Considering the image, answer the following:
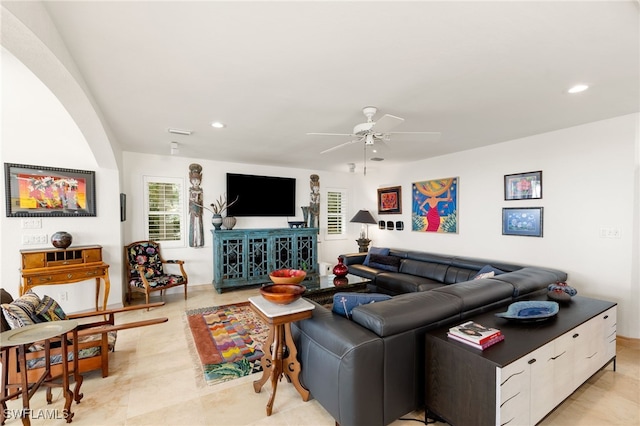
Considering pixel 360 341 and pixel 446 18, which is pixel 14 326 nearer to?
pixel 360 341

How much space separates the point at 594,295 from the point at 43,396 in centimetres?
537

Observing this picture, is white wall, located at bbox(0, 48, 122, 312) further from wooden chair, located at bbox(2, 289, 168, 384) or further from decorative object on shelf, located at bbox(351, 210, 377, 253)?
decorative object on shelf, located at bbox(351, 210, 377, 253)

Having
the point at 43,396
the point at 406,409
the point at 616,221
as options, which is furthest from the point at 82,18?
the point at 616,221

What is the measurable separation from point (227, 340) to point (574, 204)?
4.32m

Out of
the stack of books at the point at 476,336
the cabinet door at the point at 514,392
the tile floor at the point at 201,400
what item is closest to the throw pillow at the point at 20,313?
the tile floor at the point at 201,400

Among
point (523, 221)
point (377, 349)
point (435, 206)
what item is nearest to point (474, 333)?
point (377, 349)

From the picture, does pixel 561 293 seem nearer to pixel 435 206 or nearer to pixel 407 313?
pixel 407 313

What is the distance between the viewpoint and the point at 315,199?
249 inches

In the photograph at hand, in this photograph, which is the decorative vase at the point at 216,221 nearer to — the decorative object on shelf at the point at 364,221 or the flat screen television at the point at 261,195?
the flat screen television at the point at 261,195

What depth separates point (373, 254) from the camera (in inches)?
202

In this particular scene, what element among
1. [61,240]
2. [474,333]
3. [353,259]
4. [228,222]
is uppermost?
[228,222]

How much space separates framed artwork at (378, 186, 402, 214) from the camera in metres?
5.61

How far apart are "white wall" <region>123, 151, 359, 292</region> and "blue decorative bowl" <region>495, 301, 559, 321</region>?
4546 millimetres

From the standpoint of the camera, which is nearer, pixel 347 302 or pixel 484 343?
pixel 484 343
